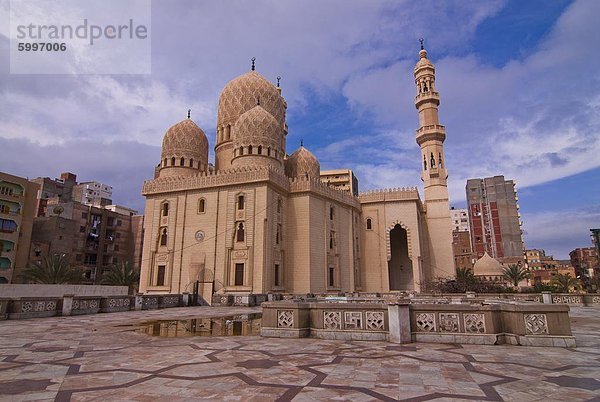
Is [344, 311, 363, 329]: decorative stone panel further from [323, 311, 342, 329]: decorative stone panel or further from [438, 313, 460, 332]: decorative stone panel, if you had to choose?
[438, 313, 460, 332]: decorative stone panel

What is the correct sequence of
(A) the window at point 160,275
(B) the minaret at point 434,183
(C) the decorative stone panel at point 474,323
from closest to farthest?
(C) the decorative stone panel at point 474,323, (A) the window at point 160,275, (B) the minaret at point 434,183

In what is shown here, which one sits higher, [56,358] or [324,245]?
[324,245]

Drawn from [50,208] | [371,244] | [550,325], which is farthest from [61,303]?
[50,208]

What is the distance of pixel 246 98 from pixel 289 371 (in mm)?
30260

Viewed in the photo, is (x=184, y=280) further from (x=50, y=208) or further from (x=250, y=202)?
(x=50, y=208)

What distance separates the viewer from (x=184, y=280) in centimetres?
2670

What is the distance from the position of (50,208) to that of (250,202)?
99.3 feet

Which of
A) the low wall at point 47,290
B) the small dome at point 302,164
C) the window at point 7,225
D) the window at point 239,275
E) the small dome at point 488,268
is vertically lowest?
the low wall at point 47,290

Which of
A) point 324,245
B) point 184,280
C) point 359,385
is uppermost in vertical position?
point 324,245

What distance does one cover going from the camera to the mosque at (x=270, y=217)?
85.0 ft

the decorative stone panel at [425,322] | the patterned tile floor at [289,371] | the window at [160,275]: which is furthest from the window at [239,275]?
the decorative stone panel at [425,322]

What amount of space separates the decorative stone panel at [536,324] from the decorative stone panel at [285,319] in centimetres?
497

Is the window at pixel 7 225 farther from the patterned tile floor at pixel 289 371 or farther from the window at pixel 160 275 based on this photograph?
the patterned tile floor at pixel 289 371

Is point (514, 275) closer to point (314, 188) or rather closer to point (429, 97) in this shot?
point (429, 97)
